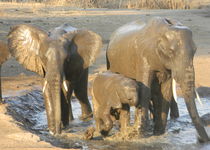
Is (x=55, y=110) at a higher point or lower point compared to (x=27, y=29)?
lower

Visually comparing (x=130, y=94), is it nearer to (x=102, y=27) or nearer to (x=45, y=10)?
(x=102, y=27)

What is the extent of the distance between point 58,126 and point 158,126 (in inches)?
61.9

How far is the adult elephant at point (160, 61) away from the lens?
30.4 feet

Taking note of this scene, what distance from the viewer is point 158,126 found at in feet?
33.7

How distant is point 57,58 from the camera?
969 centimetres

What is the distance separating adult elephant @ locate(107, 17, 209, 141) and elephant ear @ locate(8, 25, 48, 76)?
1208 mm

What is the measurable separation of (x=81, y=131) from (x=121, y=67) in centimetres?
123

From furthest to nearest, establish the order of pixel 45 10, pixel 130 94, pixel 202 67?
1. pixel 45 10
2. pixel 202 67
3. pixel 130 94

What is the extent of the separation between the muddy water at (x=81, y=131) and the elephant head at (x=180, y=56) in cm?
65

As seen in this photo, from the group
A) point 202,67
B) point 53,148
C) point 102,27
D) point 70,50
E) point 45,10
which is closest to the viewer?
point 53,148

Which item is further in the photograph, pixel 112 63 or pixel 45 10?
pixel 45 10

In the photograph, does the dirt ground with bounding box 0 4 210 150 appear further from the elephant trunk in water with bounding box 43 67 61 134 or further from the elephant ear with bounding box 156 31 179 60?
the elephant ear with bounding box 156 31 179 60

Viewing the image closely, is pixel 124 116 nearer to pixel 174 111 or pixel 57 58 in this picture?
pixel 57 58

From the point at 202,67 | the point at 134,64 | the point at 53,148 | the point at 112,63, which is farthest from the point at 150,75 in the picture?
the point at 202,67
